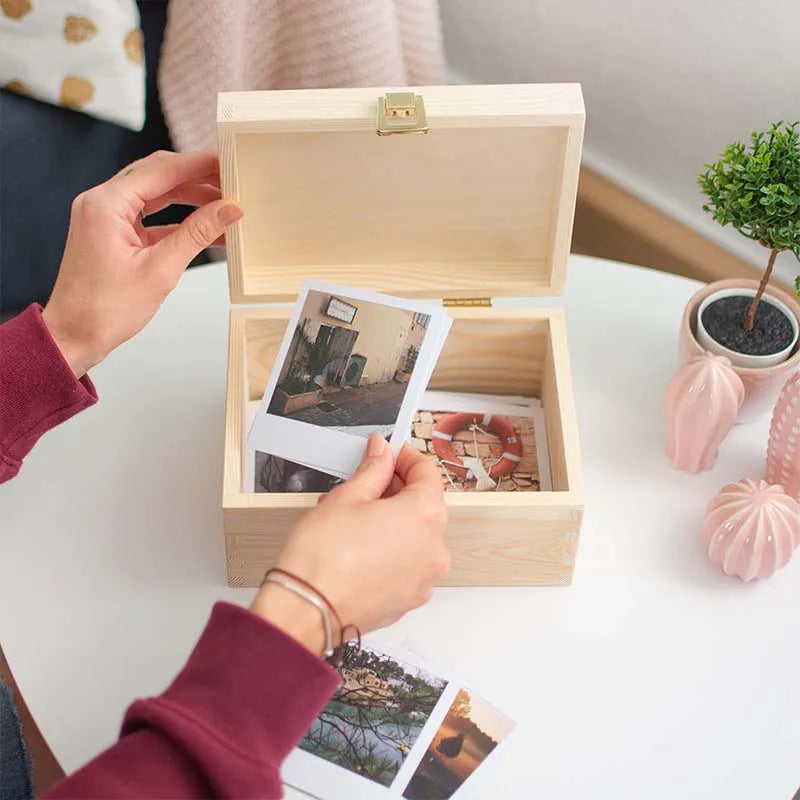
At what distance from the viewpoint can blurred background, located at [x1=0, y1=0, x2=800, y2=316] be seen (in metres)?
1.45

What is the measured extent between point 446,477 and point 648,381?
0.87 ft

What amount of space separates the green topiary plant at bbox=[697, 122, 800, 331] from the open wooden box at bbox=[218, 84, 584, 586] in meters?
0.15

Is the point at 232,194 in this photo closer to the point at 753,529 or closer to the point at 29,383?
the point at 29,383

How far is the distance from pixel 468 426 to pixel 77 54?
770 mm

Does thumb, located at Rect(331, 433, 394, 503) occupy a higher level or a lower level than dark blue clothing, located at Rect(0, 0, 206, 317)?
lower

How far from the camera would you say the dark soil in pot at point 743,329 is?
3.63 feet

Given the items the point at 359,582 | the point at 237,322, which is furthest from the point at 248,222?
the point at 359,582

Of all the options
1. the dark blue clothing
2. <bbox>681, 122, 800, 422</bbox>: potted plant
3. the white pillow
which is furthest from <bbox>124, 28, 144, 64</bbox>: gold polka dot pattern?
<bbox>681, 122, 800, 422</bbox>: potted plant

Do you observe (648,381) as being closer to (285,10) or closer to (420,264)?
(420,264)

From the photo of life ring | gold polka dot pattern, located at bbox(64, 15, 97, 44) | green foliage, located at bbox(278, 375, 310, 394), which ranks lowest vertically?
the photo of life ring

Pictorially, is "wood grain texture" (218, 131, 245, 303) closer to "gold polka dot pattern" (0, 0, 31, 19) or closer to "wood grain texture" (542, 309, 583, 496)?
"wood grain texture" (542, 309, 583, 496)

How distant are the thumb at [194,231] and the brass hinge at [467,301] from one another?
0.78ft

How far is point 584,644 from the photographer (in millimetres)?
972

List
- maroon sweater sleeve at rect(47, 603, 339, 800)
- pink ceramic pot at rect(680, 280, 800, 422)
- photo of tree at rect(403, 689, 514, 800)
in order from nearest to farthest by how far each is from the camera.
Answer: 1. maroon sweater sleeve at rect(47, 603, 339, 800)
2. photo of tree at rect(403, 689, 514, 800)
3. pink ceramic pot at rect(680, 280, 800, 422)
